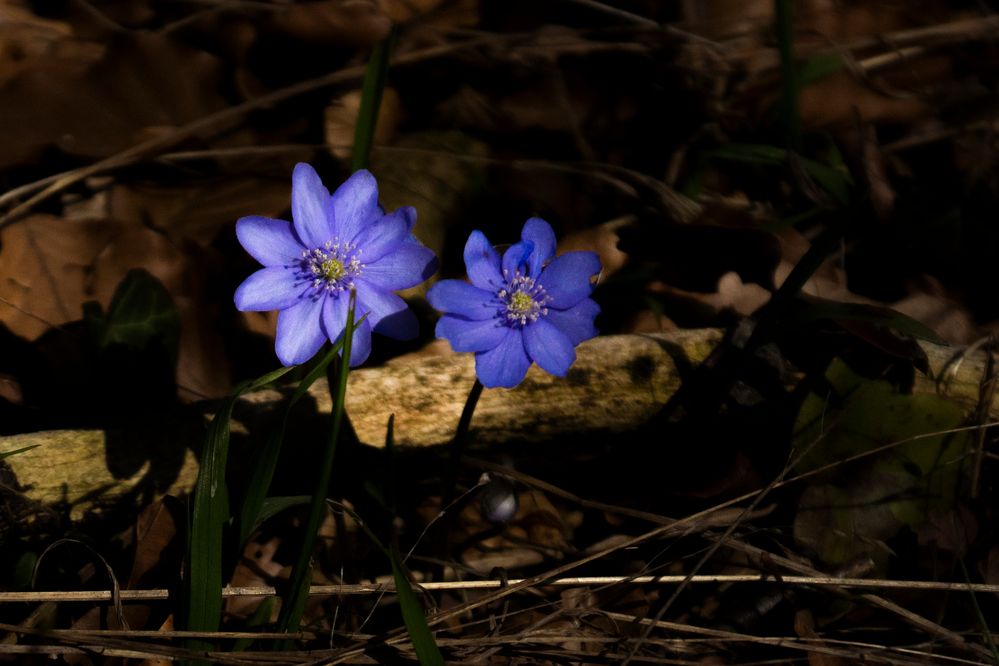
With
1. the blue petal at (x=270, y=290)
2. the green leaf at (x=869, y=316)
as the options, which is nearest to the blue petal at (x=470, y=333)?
the blue petal at (x=270, y=290)

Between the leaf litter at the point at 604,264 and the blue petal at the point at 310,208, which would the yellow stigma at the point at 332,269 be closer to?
the blue petal at the point at 310,208

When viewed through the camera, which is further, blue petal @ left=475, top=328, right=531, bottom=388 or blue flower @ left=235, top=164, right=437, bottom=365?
blue flower @ left=235, top=164, right=437, bottom=365

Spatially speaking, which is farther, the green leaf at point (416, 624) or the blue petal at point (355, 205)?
the blue petal at point (355, 205)

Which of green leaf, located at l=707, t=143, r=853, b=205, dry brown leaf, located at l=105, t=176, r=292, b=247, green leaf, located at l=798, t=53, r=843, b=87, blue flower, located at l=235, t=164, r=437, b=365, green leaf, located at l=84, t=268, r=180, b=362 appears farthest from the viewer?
green leaf, located at l=798, t=53, r=843, b=87

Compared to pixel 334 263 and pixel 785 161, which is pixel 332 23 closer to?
pixel 334 263

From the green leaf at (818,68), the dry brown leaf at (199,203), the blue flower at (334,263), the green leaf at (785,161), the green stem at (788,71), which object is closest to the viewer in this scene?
the blue flower at (334,263)

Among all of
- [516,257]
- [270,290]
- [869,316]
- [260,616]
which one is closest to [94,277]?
[270,290]

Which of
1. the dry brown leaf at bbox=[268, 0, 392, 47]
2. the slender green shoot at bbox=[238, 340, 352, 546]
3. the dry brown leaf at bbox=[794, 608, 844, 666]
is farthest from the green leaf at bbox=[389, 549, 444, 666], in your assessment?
the dry brown leaf at bbox=[268, 0, 392, 47]

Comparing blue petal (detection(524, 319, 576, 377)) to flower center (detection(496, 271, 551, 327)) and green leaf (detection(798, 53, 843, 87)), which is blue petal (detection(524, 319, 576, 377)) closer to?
flower center (detection(496, 271, 551, 327))
